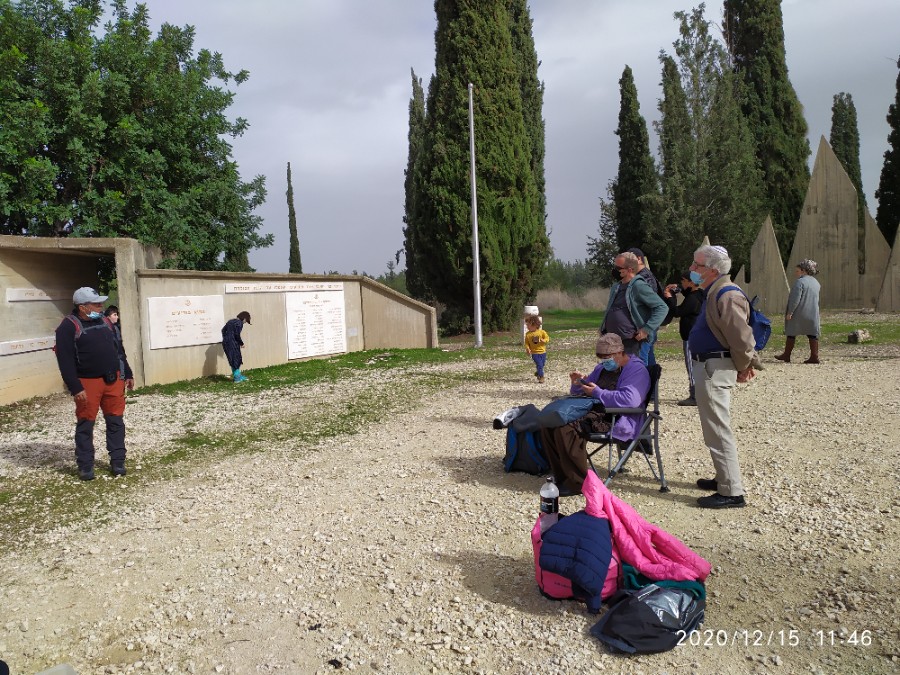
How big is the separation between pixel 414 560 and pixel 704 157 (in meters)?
25.8

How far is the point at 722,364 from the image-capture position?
4.89 meters

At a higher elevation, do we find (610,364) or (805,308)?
(805,308)

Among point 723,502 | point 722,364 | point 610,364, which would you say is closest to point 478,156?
point 610,364

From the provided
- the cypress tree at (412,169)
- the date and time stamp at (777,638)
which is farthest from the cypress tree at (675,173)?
the date and time stamp at (777,638)

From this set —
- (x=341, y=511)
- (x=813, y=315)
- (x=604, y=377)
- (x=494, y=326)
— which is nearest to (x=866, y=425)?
(x=604, y=377)

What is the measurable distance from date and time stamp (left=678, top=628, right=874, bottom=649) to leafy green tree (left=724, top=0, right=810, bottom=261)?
91.7 ft

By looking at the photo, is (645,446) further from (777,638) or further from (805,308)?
(805,308)

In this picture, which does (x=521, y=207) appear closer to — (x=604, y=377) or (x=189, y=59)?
(x=189, y=59)

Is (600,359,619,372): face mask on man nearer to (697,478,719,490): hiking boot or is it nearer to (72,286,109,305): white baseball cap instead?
(697,478,719,490): hiking boot

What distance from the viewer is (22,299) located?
37.6ft

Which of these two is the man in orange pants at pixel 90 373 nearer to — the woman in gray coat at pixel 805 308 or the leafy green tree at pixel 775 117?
the woman in gray coat at pixel 805 308

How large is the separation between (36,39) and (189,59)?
13.5 feet

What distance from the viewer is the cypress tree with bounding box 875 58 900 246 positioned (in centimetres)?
2522

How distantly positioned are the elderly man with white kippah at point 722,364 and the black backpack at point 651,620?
1.72 meters
